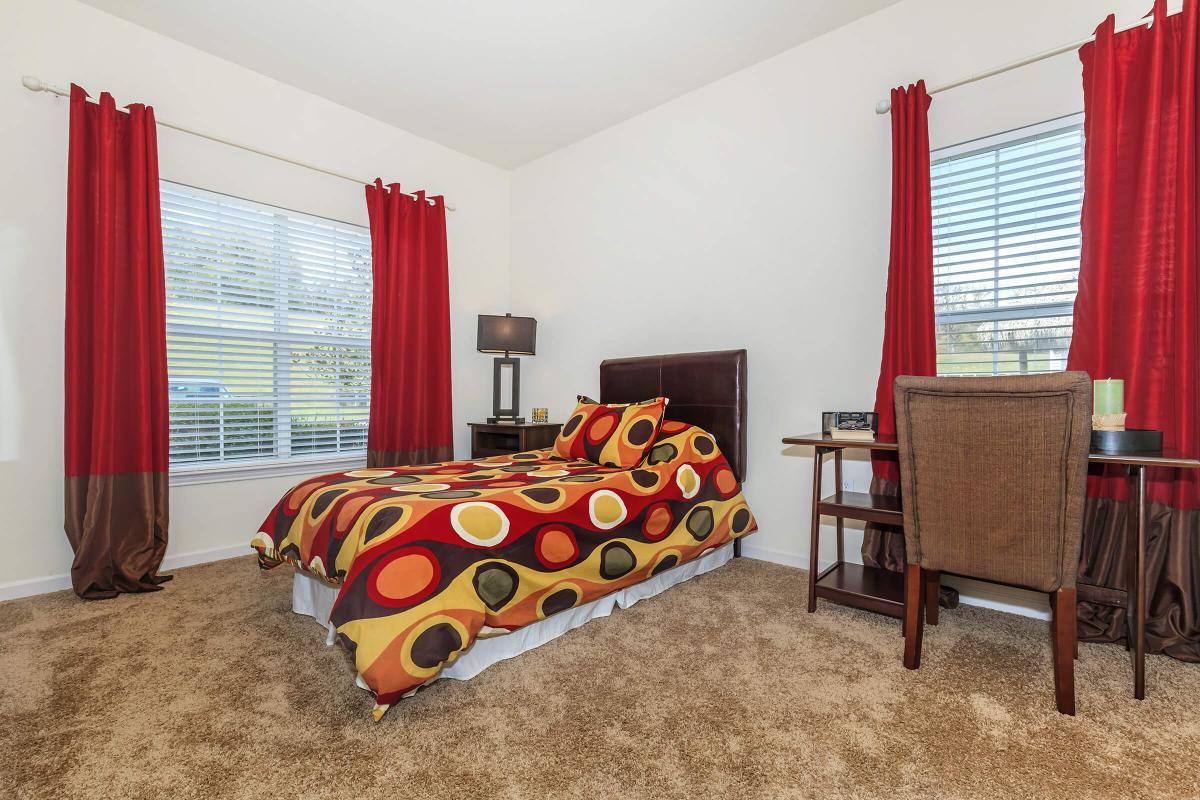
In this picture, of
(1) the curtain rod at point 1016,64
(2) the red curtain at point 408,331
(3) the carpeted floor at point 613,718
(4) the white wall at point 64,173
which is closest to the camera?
(3) the carpeted floor at point 613,718

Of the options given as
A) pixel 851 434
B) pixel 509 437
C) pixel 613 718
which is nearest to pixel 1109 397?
pixel 851 434

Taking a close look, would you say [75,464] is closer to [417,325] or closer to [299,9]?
[417,325]

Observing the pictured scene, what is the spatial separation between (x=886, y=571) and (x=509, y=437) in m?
2.49

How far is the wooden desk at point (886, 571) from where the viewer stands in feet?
5.42

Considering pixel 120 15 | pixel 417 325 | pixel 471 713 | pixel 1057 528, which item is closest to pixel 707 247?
pixel 417 325

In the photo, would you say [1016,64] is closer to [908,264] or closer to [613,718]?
[908,264]

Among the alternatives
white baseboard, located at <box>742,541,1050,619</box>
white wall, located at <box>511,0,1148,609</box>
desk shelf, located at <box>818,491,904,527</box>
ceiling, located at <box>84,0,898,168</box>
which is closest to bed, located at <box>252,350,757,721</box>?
white wall, located at <box>511,0,1148,609</box>

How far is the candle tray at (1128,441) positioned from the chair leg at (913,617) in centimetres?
68

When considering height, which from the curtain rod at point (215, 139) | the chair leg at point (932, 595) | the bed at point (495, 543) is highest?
the curtain rod at point (215, 139)

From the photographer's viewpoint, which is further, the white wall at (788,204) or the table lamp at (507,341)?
the table lamp at (507,341)

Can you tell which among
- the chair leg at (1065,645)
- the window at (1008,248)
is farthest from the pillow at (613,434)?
the chair leg at (1065,645)

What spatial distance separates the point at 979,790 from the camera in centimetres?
127

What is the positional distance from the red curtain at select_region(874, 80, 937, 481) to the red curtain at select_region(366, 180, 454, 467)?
2803 millimetres

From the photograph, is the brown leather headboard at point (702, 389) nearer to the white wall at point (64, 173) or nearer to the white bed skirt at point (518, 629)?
the white bed skirt at point (518, 629)
